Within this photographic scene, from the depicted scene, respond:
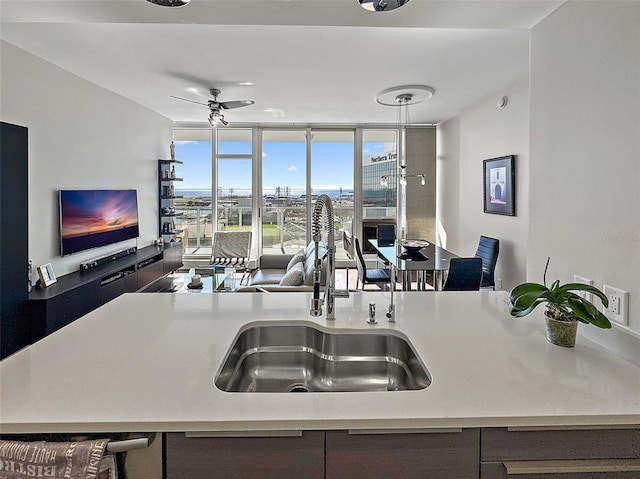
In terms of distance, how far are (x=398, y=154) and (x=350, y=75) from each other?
332cm

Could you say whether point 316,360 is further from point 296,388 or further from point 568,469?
point 568,469

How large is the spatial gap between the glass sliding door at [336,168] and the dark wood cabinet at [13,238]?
4788mm

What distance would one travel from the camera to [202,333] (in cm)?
143

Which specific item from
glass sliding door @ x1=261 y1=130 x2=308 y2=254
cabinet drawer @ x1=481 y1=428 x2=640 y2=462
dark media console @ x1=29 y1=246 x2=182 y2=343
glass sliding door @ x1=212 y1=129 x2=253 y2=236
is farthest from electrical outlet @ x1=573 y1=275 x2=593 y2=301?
glass sliding door @ x1=212 y1=129 x2=253 y2=236

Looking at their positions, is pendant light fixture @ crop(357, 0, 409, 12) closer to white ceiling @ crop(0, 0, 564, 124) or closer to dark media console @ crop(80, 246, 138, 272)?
white ceiling @ crop(0, 0, 564, 124)

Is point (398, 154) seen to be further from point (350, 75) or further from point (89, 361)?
point (89, 361)

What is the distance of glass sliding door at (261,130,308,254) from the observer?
725 cm

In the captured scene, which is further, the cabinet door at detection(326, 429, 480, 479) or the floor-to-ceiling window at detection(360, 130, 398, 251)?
the floor-to-ceiling window at detection(360, 130, 398, 251)

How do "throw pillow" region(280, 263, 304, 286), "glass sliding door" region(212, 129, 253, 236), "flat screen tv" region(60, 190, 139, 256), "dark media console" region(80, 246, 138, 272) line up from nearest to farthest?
"throw pillow" region(280, 263, 304, 286)
"flat screen tv" region(60, 190, 139, 256)
"dark media console" region(80, 246, 138, 272)
"glass sliding door" region(212, 129, 253, 236)

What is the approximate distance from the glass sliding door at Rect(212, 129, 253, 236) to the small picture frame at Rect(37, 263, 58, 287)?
3653 mm

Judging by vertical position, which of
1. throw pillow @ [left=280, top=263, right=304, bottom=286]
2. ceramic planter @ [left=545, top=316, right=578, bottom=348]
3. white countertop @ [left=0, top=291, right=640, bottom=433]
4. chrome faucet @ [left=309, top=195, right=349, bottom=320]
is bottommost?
throw pillow @ [left=280, top=263, right=304, bottom=286]

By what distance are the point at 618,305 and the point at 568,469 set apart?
0.72 m

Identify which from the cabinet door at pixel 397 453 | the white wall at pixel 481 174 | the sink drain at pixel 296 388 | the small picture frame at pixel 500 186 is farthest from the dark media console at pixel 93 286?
the small picture frame at pixel 500 186

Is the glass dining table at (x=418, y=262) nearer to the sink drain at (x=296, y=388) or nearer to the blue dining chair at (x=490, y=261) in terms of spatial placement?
the blue dining chair at (x=490, y=261)
